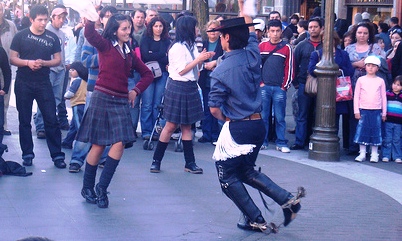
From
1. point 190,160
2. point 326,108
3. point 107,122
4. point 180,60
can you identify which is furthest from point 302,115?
point 107,122

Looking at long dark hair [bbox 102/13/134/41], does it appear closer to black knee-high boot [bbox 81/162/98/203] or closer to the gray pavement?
black knee-high boot [bbox 81/162/98/203]

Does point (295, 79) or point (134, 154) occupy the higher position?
point (295, 79)

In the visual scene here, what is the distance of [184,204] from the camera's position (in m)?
7.66

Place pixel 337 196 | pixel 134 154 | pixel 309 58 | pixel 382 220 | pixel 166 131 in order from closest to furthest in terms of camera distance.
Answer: pixel 382 220
pixel 337 196
pixel 166 131
pixel 134 154
pixel 309 58

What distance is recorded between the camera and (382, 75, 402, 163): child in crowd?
34.1 ft

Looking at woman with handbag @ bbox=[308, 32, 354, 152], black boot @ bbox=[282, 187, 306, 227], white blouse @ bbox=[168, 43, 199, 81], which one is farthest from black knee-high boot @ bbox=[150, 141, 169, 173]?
woman with handbag @ bbox=[308, 32, 354, 152]

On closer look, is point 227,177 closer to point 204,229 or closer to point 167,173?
point 204,229

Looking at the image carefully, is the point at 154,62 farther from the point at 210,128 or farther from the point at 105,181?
the point at 105,181

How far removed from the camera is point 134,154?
1034 centimetres

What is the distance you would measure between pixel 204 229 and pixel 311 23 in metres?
5.15

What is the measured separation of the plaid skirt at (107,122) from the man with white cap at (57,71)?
3.71m

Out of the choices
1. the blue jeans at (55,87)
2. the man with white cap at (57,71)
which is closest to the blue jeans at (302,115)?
the man with white cap at (57,71)

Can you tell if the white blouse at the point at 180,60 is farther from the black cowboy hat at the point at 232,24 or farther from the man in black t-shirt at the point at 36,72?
the black cowboy hat at the point at 232,24

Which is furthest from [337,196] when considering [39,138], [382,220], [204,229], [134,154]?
[39,138]
